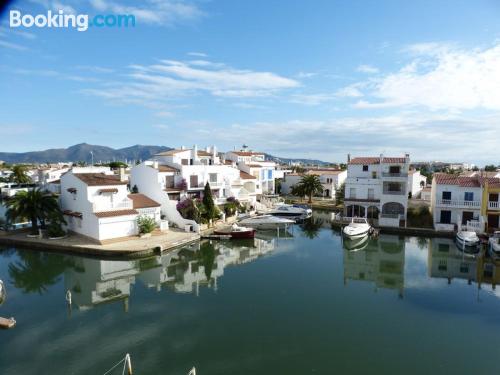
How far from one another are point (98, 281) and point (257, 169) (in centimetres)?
3373

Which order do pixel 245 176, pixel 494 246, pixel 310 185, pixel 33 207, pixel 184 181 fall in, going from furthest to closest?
pixel 310 185 < pixel 245 176 < pixel 184 181 < pixel 33 207 < pixel 494 246

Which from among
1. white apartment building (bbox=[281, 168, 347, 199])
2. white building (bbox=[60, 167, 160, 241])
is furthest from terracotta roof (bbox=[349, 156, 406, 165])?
white building (bbox=[60, 167, 160, 241])

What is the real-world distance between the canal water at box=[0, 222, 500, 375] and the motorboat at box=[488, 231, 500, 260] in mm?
1905

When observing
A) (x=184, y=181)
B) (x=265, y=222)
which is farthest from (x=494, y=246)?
(x=184, y=181)

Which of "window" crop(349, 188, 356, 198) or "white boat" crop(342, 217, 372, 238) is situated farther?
"window" crop(349, 188, 356, 198)

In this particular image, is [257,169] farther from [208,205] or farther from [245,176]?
[208,205]

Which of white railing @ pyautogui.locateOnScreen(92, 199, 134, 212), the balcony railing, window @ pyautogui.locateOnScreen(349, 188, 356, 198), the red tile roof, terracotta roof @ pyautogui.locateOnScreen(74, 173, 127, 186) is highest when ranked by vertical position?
the balcony railing

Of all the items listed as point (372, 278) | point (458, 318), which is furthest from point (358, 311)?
point (372, 278)

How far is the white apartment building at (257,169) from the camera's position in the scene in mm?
50463

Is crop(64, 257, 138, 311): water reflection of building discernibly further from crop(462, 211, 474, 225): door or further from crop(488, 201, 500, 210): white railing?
crop(488, 201, 500, 210): white railing

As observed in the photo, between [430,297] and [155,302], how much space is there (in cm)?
1483

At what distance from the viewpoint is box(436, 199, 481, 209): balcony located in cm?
3150

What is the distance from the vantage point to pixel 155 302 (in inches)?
685

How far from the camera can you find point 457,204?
106ft
